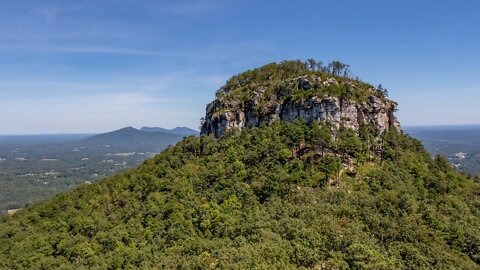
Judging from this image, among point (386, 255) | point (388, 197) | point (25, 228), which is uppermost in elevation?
point (388, 197)

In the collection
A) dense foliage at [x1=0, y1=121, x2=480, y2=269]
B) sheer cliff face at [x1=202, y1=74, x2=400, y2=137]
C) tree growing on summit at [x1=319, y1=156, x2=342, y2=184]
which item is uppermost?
sheer cliff face at [x1=202, y1=74, x2=400, y2=137]

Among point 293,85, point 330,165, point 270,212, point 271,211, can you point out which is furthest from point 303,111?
point 270,212

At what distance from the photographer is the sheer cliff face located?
87.3 meters

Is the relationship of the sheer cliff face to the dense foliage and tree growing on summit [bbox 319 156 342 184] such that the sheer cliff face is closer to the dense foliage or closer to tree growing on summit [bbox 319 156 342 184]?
the dense foliage

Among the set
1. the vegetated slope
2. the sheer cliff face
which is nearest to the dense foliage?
the vegetated slope

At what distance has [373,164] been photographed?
7581 cm

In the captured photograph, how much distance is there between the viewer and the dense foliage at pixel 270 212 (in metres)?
49.1

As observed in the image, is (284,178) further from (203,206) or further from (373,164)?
(373,164)

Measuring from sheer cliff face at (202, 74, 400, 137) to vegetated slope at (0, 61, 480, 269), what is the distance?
308 centimetres

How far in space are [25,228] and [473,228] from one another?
317ft

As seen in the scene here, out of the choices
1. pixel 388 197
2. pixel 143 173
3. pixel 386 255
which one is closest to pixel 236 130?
pixel 143 173

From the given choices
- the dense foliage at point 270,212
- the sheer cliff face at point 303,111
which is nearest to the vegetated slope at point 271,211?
the dense foliage at point 270,212

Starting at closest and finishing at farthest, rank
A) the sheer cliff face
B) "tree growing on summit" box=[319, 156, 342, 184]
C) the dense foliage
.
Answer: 1. the dense foliage
2. "tree growing on summit" box=[319, 156, 342, 184]
3. the sheer cliff face

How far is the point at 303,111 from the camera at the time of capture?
3563 inches
